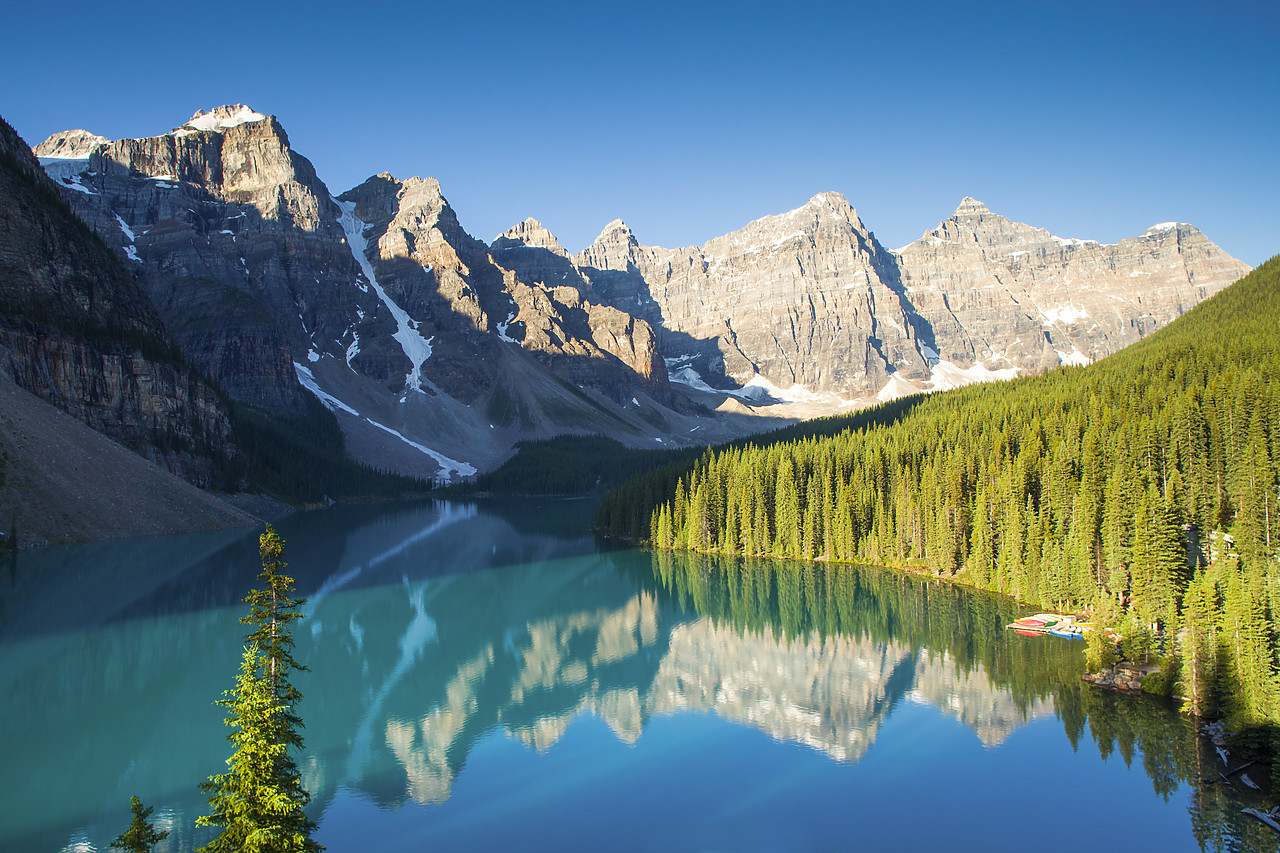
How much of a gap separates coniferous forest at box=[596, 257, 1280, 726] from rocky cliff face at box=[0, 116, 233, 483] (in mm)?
59789

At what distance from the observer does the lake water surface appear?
845 inches

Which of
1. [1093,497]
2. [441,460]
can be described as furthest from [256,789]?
[441,460]

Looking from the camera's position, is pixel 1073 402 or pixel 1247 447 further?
pixel 1073 402

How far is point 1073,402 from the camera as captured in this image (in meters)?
63.3

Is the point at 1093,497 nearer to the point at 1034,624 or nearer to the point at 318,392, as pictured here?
the point at 1034,624

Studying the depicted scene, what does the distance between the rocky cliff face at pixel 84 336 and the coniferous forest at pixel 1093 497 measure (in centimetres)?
5979

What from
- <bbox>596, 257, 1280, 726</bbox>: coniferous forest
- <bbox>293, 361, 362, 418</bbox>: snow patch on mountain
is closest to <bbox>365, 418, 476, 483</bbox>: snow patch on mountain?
<bbox>293, 361, 362, 418</bbox>: snow patch on mountain

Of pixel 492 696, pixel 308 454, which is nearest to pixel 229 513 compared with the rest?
pixel 308 454

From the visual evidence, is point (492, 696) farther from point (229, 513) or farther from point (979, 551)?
point (229, 513)

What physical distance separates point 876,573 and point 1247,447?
2489cm

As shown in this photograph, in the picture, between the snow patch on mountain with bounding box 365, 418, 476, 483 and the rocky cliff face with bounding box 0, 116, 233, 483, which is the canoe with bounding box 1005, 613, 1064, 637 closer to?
the rocky cliff face with bounding box 0, 116, 233, 483

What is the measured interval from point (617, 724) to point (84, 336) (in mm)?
92103

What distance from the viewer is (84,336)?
9331 cm

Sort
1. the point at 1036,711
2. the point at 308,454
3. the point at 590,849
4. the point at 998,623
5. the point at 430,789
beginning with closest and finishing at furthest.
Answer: the point at 590,849 → the point at 430,789 → the point at 1036,711 → the point at 998,623 → the point at 308,454
